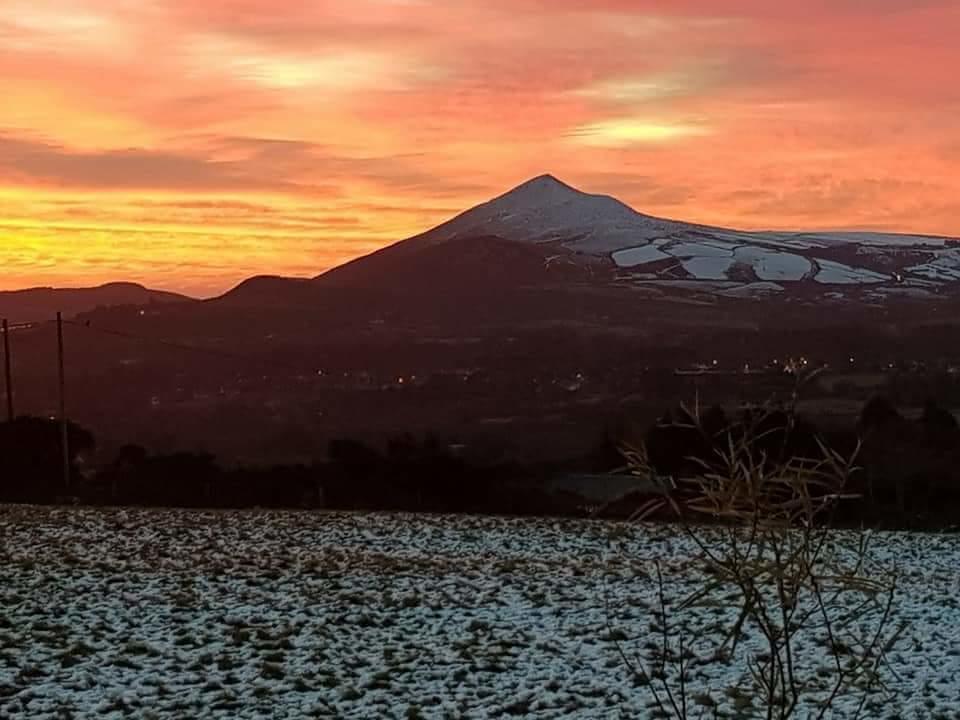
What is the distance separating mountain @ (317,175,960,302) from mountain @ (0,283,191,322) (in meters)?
22.8

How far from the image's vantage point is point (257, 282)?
119438 millimetres

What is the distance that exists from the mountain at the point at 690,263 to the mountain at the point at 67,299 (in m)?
22.8

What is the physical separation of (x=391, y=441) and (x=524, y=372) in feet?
119

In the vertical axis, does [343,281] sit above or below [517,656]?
above

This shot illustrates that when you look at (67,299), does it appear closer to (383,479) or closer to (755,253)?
(383,479)

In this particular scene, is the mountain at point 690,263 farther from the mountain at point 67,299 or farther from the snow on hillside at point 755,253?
the mountain at point 67,299

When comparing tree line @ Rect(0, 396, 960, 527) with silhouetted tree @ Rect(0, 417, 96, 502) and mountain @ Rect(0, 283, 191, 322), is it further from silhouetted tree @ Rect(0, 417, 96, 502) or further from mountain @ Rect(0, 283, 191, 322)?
mountain @ Rect(0, 283, 191, 322)

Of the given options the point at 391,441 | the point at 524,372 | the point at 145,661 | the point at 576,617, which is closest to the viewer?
the point at 145,661

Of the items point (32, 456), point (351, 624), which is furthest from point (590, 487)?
point (351, 624)

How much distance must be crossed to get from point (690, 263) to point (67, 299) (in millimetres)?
86761

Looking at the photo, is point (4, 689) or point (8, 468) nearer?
point (4, 689)

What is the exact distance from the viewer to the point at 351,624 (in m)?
12.9

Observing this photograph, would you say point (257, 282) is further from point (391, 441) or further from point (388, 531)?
point (388, 531)

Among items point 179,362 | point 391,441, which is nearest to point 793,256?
point 179,362
